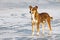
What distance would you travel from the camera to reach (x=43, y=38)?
126 inches

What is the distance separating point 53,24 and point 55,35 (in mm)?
783

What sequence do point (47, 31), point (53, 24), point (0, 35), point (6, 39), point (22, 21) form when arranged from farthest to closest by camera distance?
point (22, 21) < point (53, 24) < point (47, 31) < point (0, 35) < point (6, 39)

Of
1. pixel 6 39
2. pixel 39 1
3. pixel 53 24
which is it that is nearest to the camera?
pixel 6 39

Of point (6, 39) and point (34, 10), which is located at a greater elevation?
point (34, 10)

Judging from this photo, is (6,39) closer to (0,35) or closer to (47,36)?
(0,35)

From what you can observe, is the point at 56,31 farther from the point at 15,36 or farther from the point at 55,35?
the point at 15,36

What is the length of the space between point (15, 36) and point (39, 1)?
14.4 ft

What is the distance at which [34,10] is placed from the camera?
320 centimetres

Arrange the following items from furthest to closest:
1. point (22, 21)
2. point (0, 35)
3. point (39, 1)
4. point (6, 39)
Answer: point (39, 1) < point (22, 21) < point (0, 35) < point (6, 39)

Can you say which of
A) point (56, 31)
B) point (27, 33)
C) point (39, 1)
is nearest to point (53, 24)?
point (56, 31)

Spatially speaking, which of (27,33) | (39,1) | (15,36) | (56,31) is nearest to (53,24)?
(56,31)

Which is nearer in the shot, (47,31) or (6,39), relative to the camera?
(6,39)

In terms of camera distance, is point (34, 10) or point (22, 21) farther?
point (22, 21)

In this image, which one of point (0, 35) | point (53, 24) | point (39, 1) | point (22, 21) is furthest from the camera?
point (39, 1)
